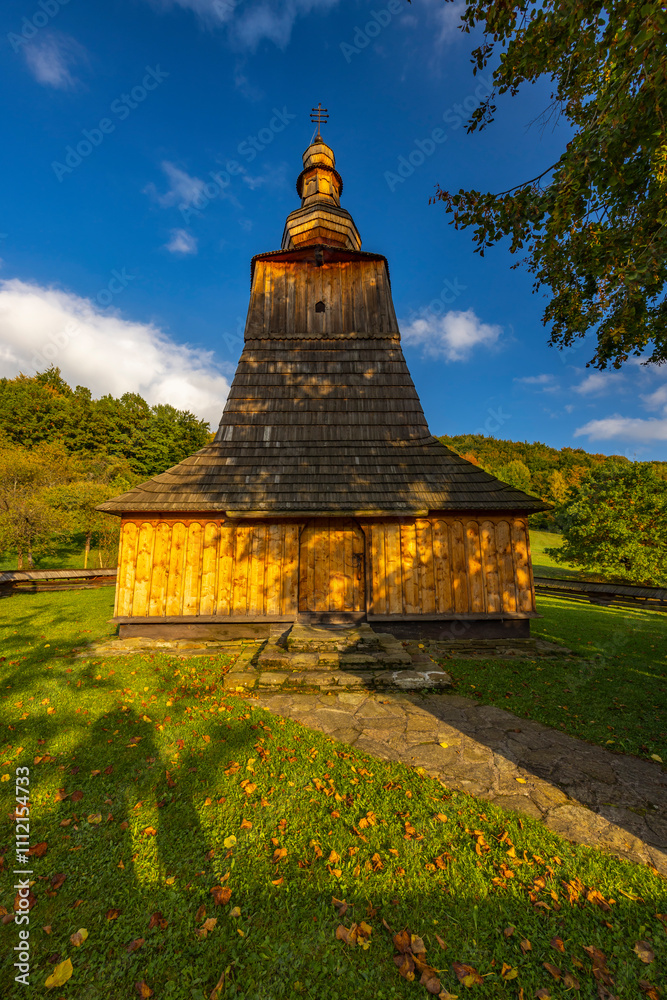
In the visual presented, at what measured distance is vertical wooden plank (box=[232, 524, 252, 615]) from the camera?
840cm

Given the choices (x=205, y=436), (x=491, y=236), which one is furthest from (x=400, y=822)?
(x=205, y=436)

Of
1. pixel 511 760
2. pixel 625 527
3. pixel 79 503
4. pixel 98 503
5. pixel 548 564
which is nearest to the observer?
pixel 511 760

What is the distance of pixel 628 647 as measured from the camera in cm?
868

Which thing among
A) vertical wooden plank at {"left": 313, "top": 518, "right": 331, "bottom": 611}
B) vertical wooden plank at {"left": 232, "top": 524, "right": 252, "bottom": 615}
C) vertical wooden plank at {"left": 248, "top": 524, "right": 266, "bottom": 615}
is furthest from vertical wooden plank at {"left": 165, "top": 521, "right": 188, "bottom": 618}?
vertical wooden plank at {"left": 313, "top": 518, "right": 331, "bottom": 611}

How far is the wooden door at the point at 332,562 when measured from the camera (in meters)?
8.94

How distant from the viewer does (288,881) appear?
2.65 metres

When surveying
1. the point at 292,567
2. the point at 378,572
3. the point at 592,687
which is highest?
the point at 292,567

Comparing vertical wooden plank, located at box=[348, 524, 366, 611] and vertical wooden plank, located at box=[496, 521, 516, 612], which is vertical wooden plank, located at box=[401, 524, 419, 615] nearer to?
vertical wooden plank, located at box=[348, 524, 366, 611]

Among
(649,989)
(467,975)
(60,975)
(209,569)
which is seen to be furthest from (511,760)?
(209,569)

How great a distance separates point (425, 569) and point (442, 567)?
39 centimetres

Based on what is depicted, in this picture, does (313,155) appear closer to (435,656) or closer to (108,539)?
(435,656)

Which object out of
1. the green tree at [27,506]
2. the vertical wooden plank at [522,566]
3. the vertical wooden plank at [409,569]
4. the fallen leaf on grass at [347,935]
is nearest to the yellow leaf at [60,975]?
the fallen leaf on grass at [347,935]

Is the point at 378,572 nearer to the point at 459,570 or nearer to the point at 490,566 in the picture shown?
the point at 459,570

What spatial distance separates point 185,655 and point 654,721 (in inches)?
308
